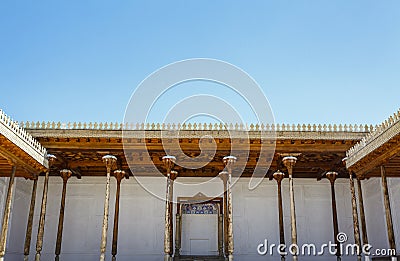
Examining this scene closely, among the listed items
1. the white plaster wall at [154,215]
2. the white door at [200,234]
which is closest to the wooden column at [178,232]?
the white door at [200,234]

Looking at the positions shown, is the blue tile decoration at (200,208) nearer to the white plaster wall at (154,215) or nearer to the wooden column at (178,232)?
the wooden column at (178,232)

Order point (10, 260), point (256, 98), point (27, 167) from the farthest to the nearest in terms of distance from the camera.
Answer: point (10, 260) → point (256, 98) → point (27, 167)

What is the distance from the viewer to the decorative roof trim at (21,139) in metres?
9.00

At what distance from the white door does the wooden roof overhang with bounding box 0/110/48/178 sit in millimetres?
5616

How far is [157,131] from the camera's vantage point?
11.4 metres

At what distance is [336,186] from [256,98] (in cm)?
509

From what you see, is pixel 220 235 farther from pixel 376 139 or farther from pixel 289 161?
pixel 376 139

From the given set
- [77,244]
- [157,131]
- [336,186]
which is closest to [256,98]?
[157,131]

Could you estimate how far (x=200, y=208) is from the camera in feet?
50.4

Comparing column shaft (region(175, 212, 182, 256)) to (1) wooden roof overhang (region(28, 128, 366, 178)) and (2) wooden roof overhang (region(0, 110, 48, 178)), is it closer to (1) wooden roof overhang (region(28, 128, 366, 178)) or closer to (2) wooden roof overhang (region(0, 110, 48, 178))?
(1) wooden roof overhang (region(28, 128, 366, 178))

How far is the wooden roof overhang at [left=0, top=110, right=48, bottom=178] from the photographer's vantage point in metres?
9.15

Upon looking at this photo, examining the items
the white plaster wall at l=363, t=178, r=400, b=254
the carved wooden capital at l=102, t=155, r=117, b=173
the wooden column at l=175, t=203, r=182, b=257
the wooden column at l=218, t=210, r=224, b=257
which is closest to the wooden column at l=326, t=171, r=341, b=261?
the white plaster wall at l=363, t=178, r=400, b=254

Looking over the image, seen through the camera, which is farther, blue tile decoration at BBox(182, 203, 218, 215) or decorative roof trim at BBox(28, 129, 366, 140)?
blue tile decoration at BBox(182, 203, 218, 215)

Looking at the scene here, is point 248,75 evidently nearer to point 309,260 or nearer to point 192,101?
point 192,101
